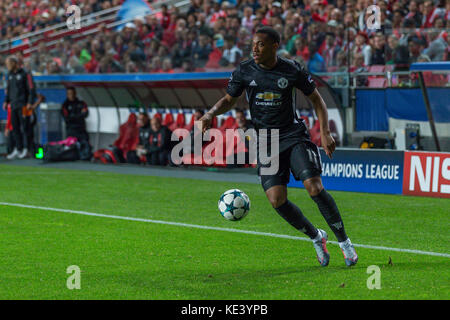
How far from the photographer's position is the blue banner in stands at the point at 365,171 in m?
13.3

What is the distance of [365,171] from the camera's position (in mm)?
13680

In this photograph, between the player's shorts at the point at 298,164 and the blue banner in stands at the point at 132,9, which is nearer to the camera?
the player's shorts at the point at 298,164

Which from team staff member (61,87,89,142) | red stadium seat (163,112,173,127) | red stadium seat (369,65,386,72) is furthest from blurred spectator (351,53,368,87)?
team staff member (61,87,89,142)

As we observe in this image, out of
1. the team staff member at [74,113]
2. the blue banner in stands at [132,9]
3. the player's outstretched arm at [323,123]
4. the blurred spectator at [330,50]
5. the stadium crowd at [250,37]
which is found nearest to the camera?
the player's outstretched arm at [323,123]

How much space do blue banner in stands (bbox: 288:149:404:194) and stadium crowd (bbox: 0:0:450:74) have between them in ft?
7.94

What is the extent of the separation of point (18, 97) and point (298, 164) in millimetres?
14549

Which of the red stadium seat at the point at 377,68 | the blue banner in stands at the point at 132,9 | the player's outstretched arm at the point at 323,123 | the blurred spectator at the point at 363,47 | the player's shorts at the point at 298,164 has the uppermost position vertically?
the blue banner in stands at the point at 132,9

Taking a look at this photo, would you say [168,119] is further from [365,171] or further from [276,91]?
[276,91]

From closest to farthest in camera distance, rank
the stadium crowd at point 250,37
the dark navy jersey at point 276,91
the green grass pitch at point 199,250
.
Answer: the green grass pitch at point 199,250, the dark navy jersey at point 276,91, the stadium crowd at point 250,37

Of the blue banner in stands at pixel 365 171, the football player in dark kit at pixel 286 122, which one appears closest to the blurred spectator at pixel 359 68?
the blue banner in stands at pixel 365 171

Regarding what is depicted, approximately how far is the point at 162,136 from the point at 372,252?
35.8 ft

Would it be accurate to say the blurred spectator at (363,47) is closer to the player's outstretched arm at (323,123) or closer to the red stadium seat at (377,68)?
the red stadium seat at (377,68)

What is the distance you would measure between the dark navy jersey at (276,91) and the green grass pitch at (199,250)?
1.22 metres

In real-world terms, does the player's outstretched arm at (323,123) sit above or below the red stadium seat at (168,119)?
below
